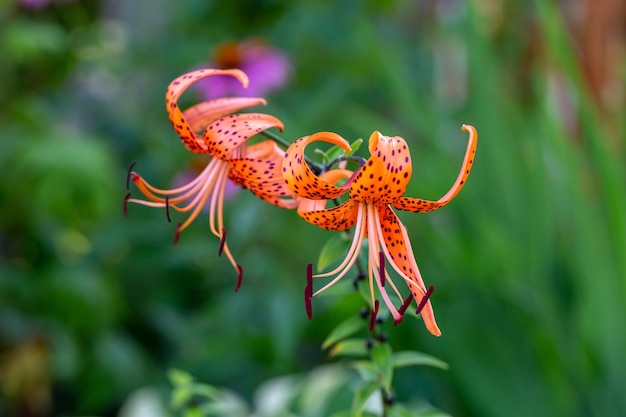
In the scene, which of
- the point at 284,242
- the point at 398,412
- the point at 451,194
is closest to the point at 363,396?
the point at 398,412

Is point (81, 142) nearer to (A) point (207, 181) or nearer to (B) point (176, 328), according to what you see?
(B) point (176, 328)

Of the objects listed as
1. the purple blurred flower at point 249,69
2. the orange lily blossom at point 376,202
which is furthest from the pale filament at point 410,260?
the purple blurred flower at point 249,69

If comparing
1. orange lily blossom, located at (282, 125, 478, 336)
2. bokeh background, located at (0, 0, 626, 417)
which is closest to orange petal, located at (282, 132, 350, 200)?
orange lily blossom, located at (282, 125, 478, 336)

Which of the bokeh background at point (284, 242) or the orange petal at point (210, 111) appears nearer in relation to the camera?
the orange petal at point (210, 111)

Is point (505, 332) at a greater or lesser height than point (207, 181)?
lesser

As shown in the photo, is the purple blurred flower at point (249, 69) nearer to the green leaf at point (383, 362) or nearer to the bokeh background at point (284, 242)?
the bokeh background at point (284, 242)

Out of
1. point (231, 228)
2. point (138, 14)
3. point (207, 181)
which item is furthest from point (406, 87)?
point (207, 181)
